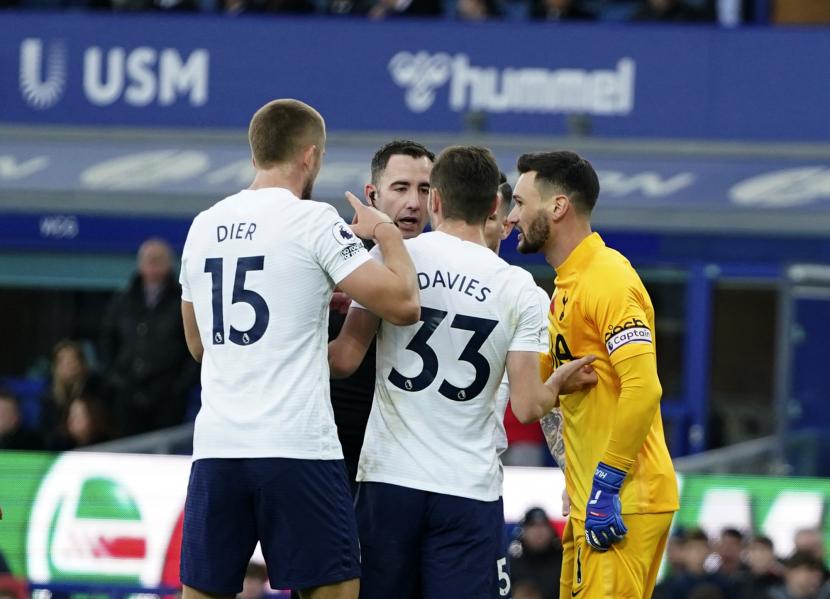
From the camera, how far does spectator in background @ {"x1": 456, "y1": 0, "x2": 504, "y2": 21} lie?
562 inches

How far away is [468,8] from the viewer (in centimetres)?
1430

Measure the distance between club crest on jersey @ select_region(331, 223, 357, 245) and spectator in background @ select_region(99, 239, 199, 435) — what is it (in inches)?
245

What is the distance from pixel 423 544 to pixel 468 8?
30.5 feet

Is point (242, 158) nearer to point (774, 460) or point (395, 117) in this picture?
point (395, 117)

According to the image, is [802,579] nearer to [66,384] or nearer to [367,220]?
[367,220]

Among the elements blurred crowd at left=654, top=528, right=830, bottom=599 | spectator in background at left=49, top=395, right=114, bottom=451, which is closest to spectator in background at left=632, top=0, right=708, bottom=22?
spectator in background at left=49, top=395, right=114, bottom=451

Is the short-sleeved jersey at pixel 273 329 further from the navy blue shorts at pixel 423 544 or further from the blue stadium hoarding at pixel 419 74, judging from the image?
the blue stadium hoarding at pixel 419 74

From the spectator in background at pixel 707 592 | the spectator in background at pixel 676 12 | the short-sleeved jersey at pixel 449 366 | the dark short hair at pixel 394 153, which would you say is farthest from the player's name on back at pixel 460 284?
the spectator in background at pixel 676 12

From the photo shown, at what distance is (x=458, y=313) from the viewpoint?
5.45 metres

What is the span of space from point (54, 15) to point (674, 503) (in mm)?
10074

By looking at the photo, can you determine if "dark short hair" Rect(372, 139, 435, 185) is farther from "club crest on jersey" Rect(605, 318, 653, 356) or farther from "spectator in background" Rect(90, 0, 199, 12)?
"spectator in background" Rect(90, 0, 199, 12)

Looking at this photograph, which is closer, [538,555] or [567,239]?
[567,239]

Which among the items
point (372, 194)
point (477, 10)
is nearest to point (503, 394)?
point (372, 194)

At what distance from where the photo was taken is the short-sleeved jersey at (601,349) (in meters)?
5.59
